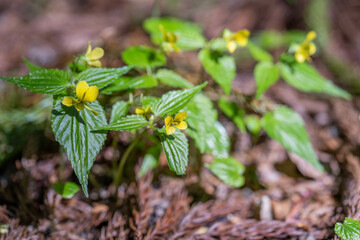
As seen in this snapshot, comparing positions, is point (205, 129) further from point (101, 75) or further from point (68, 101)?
point (68, 101)

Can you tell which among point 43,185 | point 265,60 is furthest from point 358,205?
point 43,185

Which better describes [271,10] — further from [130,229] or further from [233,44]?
[130,229]

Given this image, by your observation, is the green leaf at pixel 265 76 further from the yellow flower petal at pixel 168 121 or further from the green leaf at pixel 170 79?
the yellow flower petal at pixel 168 121

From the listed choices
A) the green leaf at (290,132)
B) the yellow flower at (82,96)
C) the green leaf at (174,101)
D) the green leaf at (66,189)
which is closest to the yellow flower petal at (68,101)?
the yellow flower at (82,96)

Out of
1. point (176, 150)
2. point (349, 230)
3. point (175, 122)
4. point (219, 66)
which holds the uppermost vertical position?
point (219, 66)

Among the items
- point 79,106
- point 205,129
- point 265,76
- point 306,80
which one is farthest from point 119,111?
point 306,80

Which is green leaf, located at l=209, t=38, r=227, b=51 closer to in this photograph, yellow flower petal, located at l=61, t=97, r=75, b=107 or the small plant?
the small plant
